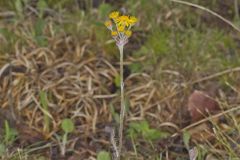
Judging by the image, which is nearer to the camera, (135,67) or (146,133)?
(146,133)

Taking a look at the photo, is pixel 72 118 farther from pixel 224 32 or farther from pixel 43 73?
pixel 224 32

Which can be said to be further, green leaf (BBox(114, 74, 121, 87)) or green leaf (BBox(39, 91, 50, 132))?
green leaf (BBox(114, 74, 121, 87))

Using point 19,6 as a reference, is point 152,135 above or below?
below

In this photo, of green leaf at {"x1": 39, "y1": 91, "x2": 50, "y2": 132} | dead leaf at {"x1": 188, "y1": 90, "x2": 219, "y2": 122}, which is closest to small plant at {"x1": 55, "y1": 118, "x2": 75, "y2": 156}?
green leaf at {"x1": 39, "y1": 91, "x2": 50, "y2": 132}

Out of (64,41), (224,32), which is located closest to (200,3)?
(224,32)

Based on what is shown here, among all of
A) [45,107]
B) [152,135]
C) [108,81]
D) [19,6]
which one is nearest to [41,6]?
[19,6]

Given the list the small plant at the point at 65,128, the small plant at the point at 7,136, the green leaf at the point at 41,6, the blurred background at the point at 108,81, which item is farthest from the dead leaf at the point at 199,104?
the green leaf at the point at 41,6

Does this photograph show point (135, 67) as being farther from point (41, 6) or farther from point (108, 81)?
point (41, 6)

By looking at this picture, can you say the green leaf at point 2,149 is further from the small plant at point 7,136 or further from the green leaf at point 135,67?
the green leaf at point 135,67

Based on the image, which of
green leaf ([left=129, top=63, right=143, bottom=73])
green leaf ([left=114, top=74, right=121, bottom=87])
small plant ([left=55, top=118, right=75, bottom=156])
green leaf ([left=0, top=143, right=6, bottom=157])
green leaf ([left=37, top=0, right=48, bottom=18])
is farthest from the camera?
green leaf ([left=37, top=0, right=48, bottom=18])

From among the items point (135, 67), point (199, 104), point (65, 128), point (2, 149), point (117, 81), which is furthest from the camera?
point (135, 67)

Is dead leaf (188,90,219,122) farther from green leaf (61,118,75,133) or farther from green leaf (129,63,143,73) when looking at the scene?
green leaf (61,118,75,133)
